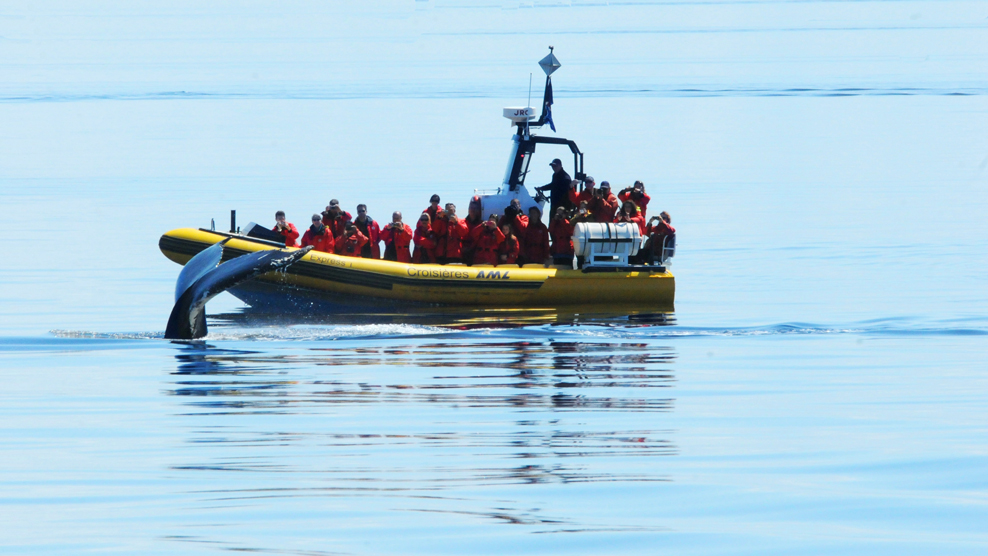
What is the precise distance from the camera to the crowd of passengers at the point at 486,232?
1819cm

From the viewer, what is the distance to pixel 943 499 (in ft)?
28.0

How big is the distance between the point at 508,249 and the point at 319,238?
10.1 ft

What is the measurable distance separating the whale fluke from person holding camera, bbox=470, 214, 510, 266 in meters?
4.14

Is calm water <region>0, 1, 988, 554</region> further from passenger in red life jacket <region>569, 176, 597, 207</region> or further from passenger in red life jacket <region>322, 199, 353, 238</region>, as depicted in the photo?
passenger in red life jacket <region>569, 176, 597, 207</region>

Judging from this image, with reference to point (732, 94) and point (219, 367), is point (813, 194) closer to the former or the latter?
point (219, 367)

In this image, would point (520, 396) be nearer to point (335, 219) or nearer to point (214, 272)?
point (214, 272)

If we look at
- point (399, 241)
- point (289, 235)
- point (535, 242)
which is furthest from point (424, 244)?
point (289, 235)

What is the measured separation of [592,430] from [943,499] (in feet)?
10.7

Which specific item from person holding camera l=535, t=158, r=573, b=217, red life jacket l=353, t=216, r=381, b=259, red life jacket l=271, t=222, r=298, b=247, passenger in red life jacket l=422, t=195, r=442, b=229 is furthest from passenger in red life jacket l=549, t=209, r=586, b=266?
red life jacket l=271, t=222, r=298, b=247

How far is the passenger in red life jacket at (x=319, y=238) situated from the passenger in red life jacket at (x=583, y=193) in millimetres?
4046

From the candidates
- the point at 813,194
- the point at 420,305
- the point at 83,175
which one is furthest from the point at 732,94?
the point at 420,305

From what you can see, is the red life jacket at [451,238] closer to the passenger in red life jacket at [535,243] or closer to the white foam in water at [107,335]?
the passenger in red life jacket at [535,243]

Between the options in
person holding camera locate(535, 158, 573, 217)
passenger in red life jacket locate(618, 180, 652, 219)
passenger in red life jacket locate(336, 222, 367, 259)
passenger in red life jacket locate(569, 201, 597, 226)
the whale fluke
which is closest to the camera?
the whale fluke

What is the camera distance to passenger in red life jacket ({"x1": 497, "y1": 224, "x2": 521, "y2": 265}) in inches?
720
